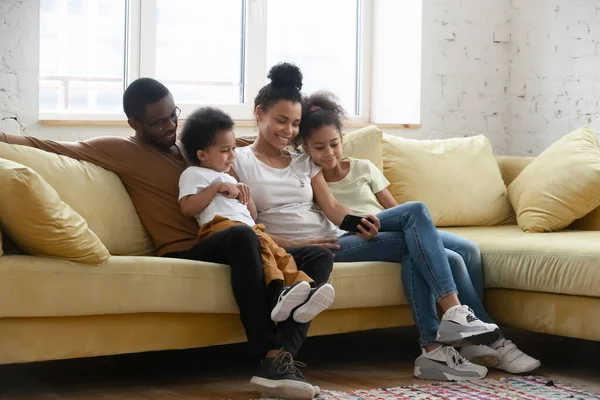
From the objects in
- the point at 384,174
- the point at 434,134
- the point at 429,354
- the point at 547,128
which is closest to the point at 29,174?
the point at 429,354

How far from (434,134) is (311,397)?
2.43 metres

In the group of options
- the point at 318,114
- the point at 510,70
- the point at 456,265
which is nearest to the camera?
the point at 456,265

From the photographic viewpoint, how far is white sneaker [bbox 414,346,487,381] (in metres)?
2.96

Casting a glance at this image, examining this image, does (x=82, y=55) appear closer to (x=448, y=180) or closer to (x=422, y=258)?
(x=448, y=180)

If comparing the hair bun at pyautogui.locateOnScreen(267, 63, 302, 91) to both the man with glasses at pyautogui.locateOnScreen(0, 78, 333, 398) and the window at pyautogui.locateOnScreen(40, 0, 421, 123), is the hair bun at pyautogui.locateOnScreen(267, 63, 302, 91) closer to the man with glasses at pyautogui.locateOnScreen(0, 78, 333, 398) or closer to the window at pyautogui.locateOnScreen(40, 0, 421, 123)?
the man with glasses at pyautogui.locateOnScreen(0, 78, 333, 398)

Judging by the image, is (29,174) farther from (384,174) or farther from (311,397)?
(384,174)

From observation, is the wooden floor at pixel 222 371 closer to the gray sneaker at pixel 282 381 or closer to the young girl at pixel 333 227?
the gray sneaker at pixel 282 381

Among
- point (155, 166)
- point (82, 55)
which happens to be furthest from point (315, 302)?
point (82, 55)

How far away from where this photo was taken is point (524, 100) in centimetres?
491

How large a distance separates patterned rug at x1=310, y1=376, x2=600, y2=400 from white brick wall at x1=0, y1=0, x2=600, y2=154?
202cm

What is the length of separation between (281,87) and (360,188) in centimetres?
50

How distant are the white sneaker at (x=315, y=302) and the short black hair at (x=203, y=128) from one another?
2.10ft

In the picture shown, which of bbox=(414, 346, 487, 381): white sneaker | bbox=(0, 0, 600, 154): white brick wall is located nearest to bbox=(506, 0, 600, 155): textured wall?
bbox=(0, 0, 600, 154): white brick wall

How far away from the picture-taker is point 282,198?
3.16 metres
